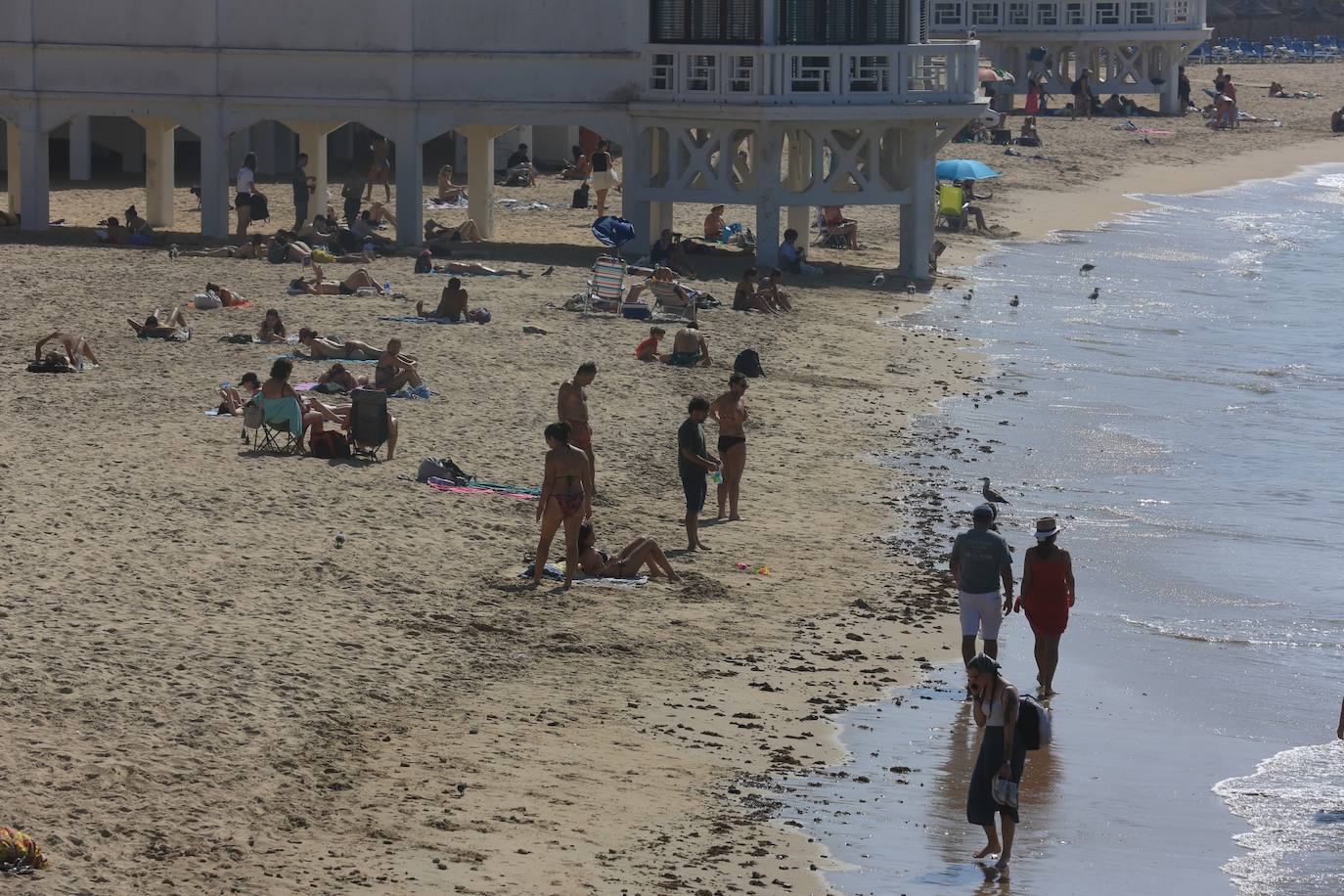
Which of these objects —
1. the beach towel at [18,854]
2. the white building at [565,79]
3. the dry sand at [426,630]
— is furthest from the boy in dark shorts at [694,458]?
the white building at [565,79]

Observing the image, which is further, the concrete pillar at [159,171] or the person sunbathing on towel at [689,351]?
the concrete pillar at [159,171]

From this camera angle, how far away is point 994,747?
10734 millimetres

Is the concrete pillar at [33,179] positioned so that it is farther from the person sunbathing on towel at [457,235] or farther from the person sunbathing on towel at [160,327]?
the person sunbathing on towel at [160,327]

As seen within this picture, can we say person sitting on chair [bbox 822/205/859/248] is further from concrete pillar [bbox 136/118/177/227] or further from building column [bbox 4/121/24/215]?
building column [bbox 4/121/24/215]

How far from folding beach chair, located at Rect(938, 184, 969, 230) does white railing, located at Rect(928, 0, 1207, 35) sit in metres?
19.5

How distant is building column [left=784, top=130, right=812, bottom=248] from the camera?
103ft

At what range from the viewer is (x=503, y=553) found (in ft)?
52.0

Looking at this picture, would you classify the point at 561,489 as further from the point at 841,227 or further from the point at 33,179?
the point at 841,227

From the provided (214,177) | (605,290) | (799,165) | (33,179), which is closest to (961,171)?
(799,165)

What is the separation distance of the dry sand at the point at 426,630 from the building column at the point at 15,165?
27.5ft

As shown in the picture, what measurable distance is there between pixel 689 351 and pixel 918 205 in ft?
29.4

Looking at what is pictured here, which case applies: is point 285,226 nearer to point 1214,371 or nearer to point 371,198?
point 371,198

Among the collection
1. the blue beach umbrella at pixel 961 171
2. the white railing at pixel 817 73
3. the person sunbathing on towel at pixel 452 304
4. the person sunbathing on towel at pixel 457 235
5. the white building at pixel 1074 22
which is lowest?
the person sunbathing on towel at pixel 452 304

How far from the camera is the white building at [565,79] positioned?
29.9 metres
